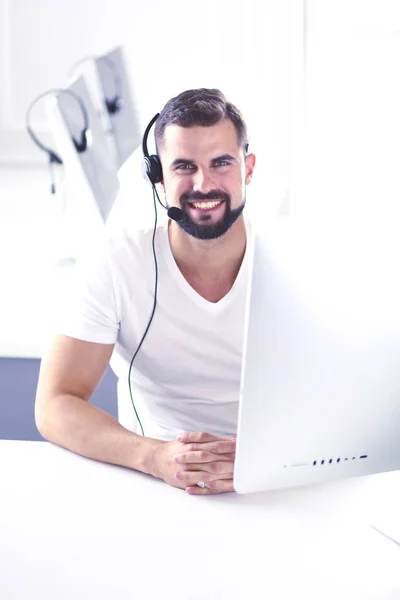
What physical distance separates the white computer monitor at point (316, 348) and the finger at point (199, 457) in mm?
161

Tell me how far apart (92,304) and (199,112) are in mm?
395

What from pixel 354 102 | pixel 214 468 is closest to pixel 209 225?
pixel 214 468

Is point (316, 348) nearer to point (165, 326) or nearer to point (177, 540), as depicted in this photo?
point (177, 540)

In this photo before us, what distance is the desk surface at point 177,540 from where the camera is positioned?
0.84 meters

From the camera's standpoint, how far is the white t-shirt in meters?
1.45

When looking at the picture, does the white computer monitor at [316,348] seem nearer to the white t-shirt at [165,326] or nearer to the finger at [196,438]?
the finger at [196,438]

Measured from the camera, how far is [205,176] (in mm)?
1483

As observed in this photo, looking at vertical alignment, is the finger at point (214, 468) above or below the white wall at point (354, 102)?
below

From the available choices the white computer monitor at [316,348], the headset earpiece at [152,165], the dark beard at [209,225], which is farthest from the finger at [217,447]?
the headset earpiece at [152,165]

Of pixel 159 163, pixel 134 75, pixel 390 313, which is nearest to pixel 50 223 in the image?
pixel 134 75

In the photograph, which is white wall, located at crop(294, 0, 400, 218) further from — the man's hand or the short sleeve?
the man's hand

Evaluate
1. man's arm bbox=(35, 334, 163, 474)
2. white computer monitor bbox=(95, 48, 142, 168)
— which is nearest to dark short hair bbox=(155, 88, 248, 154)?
man's arm bbox=(35, 334, 163, 474)

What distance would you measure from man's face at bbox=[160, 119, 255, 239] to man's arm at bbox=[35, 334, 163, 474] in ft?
0.92

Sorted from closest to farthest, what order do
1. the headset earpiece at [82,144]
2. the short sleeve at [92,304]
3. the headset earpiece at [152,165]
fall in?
1. the short sleeve at [92,304]
2. the headset earpiece at [152,165]
3. the headset earpiece at [82,144]
